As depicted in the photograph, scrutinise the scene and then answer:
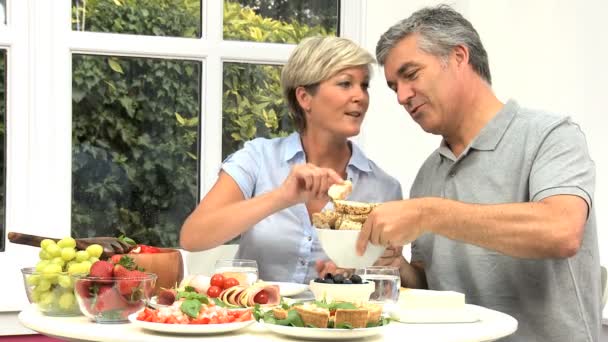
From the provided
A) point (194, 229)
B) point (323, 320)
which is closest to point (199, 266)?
point (194, 229)

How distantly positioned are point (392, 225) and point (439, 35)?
0.83 metres

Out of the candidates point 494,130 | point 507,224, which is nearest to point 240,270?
point 507,224

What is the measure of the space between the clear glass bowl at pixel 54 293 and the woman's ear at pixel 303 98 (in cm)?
126

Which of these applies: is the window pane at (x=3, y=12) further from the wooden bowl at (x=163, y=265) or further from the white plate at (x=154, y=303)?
the white plate at (x=154, y=303)

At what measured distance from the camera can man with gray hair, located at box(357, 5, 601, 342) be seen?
95.0 inches

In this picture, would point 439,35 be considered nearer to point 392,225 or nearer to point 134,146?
point 392,225

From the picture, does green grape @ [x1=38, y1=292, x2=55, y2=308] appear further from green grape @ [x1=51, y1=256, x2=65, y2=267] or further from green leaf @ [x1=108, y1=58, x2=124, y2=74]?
green leaf @ [x1=108, y1=58, x2=124, y2=74]

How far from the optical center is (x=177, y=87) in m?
4.03

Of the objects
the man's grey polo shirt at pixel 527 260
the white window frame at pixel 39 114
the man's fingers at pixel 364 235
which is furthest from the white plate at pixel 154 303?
the white window frame at pixel 39 114

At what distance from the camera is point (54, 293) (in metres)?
2.22

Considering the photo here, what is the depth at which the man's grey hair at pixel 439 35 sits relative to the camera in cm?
292

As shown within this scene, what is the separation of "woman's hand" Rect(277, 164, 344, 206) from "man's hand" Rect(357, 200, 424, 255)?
32 cm

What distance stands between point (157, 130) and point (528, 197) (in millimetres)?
1816

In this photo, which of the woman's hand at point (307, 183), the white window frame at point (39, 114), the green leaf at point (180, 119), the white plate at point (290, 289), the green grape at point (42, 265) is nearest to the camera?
the green grape at point (42, 265)
